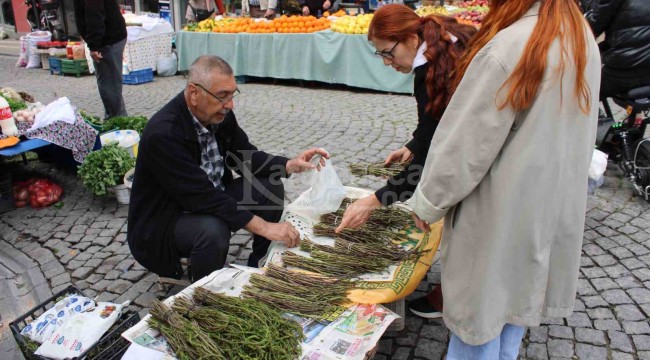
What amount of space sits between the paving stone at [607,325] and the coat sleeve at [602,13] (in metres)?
2.57

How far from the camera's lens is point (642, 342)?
103 inches

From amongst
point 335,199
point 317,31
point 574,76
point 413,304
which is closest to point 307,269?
point 335,199

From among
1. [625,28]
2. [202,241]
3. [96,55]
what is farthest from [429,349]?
[96,55]

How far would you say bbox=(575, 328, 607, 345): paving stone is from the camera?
2.66m

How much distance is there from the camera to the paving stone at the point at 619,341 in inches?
102

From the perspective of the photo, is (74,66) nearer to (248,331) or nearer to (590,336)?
(248,331)

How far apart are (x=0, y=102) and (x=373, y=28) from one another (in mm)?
3296

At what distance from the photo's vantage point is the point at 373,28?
8.23 feet

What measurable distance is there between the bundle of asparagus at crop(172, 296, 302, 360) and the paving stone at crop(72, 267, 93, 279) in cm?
162

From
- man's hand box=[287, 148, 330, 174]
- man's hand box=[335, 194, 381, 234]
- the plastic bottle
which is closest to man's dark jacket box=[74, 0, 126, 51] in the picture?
the plastic bottle

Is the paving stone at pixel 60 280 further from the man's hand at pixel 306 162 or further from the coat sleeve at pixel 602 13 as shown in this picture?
the coat sleeve at pixel 602 13

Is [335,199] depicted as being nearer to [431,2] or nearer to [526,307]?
[526,307]

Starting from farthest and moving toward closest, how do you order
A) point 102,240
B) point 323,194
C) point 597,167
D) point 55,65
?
1. point 55,65
2. point 102,240
3. point 597,167
4. point 323,194

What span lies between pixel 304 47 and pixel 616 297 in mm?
6788
